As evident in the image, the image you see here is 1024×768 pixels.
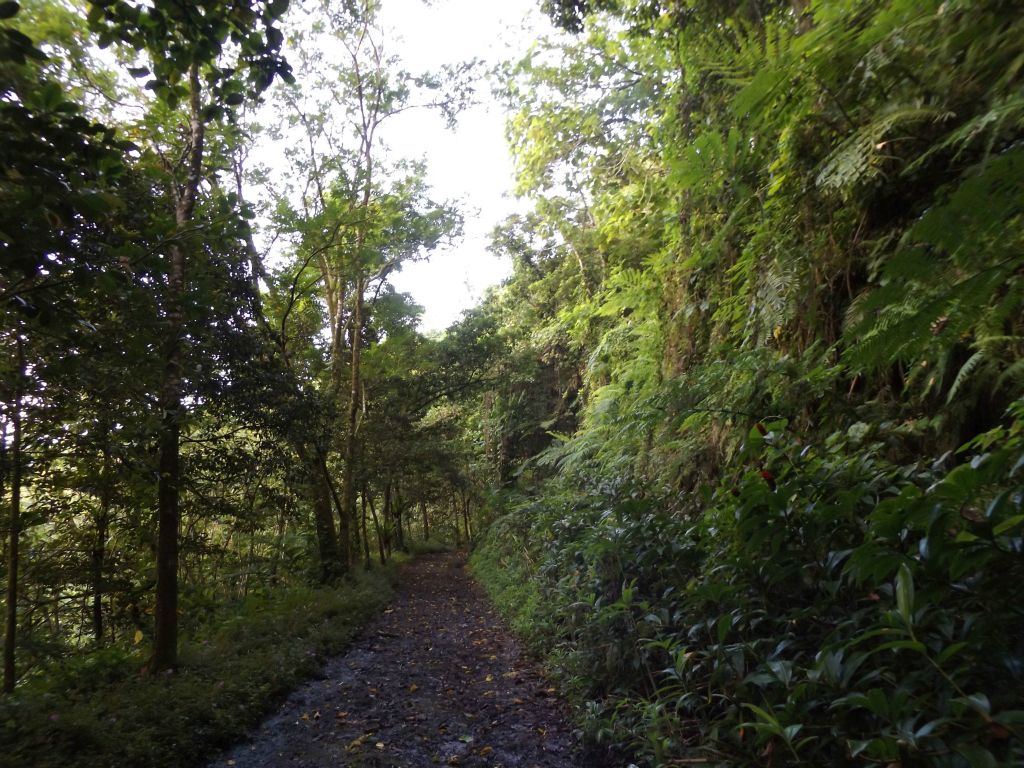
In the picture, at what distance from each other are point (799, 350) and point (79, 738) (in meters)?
5.67

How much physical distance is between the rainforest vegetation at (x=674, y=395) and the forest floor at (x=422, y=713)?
1.19 feet

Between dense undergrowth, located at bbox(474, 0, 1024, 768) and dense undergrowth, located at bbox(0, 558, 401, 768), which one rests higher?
dense undergrowth, located at bbox(474, 0, 1024, 768)

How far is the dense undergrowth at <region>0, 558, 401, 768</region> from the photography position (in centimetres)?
380

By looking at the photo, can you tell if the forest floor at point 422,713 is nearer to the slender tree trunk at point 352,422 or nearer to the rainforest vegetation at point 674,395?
the rainforest vegetation at point 674,395

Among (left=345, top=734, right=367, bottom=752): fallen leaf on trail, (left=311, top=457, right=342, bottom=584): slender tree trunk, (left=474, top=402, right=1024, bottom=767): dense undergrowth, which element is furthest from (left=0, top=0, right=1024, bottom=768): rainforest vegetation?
(left=311, top=457, right=342, bottom=584): slender tree trunk

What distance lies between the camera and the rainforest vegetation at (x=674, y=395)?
1.95 m

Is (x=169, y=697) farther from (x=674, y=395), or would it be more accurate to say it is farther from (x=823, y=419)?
(x=823, y=419)

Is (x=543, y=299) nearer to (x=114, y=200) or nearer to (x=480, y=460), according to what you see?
(x=480, y=460)

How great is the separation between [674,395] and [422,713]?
→ 3.63 metres

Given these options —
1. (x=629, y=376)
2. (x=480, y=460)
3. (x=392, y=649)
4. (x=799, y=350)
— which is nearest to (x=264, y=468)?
(x=392, y=649)

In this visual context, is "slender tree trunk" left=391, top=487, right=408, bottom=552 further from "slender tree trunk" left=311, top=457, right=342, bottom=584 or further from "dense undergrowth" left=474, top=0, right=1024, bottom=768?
"dense undergrowth" left=474, top=0, right=1024, bottom=768

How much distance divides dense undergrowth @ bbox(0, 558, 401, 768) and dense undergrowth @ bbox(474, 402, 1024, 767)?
117 inches

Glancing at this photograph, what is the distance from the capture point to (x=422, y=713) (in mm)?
5066

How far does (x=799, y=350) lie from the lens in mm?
3955
